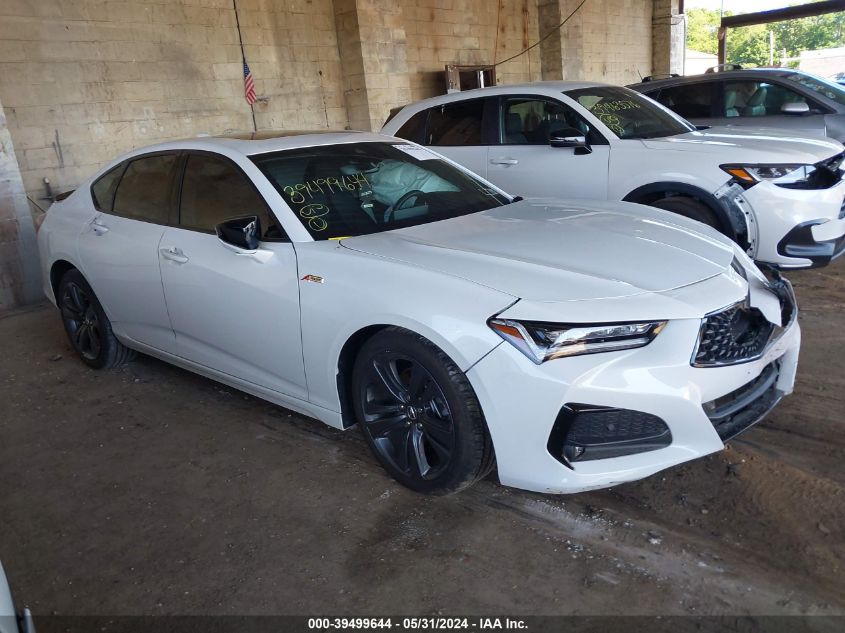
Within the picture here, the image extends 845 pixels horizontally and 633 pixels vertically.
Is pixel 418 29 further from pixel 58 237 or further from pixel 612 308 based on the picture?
pixel 612 308

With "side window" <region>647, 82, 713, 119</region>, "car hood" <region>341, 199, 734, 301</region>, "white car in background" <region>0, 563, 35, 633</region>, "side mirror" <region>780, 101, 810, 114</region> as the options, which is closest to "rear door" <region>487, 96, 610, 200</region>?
"car hood" <region>341, 199, 734, 301</region>

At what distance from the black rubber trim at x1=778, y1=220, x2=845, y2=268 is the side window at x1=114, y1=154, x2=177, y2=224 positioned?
414 cm

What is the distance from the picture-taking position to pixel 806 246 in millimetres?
5016

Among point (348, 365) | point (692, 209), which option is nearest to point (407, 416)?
point (348, 365)

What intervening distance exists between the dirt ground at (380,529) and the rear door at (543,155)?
8.03 feet

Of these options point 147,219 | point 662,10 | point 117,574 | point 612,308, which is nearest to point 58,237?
point 147,219

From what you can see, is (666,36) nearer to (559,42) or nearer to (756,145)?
(559,42)

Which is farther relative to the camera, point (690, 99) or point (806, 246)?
point (690, 99)

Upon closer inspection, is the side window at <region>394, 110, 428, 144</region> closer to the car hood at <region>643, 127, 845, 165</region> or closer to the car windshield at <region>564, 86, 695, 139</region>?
the car windshield at <region>564, 86, 695, 139</region>

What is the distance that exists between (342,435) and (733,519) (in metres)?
1.90

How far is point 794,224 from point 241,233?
3870 mm

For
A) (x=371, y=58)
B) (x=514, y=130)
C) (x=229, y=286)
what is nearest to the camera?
(x=229, y=286)

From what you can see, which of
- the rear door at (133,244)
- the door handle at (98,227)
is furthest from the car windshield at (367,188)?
the door handle at (98,227)

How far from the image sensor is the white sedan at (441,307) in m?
2.47
